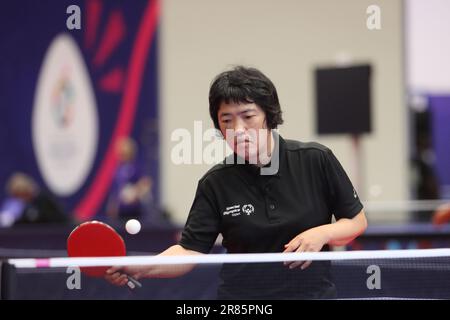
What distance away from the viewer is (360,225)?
3420 mm

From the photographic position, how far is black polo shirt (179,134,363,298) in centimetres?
335

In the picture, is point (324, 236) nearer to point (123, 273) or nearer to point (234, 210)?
point (234, 210)

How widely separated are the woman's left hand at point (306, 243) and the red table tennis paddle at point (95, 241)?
57 centimetres

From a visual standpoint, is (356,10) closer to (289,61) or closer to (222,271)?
(289,61)

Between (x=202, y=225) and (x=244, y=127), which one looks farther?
(x=202, y=225)

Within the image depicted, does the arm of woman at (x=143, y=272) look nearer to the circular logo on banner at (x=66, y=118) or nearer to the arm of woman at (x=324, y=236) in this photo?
the arm of woman at (x=324, y=236)

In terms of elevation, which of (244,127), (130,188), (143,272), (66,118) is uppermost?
(66,118)

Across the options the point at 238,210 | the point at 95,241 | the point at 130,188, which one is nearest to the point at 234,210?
the point at 238,210

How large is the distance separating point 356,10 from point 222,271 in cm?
877

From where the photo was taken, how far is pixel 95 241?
11.1ft

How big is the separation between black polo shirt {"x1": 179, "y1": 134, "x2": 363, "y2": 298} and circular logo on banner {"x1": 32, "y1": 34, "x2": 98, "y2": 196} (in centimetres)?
944

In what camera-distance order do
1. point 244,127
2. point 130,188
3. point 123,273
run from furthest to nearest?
point 130,188, point 244,127, point 123,273

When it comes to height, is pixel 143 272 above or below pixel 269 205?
below

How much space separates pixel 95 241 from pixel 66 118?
9.58 metres
